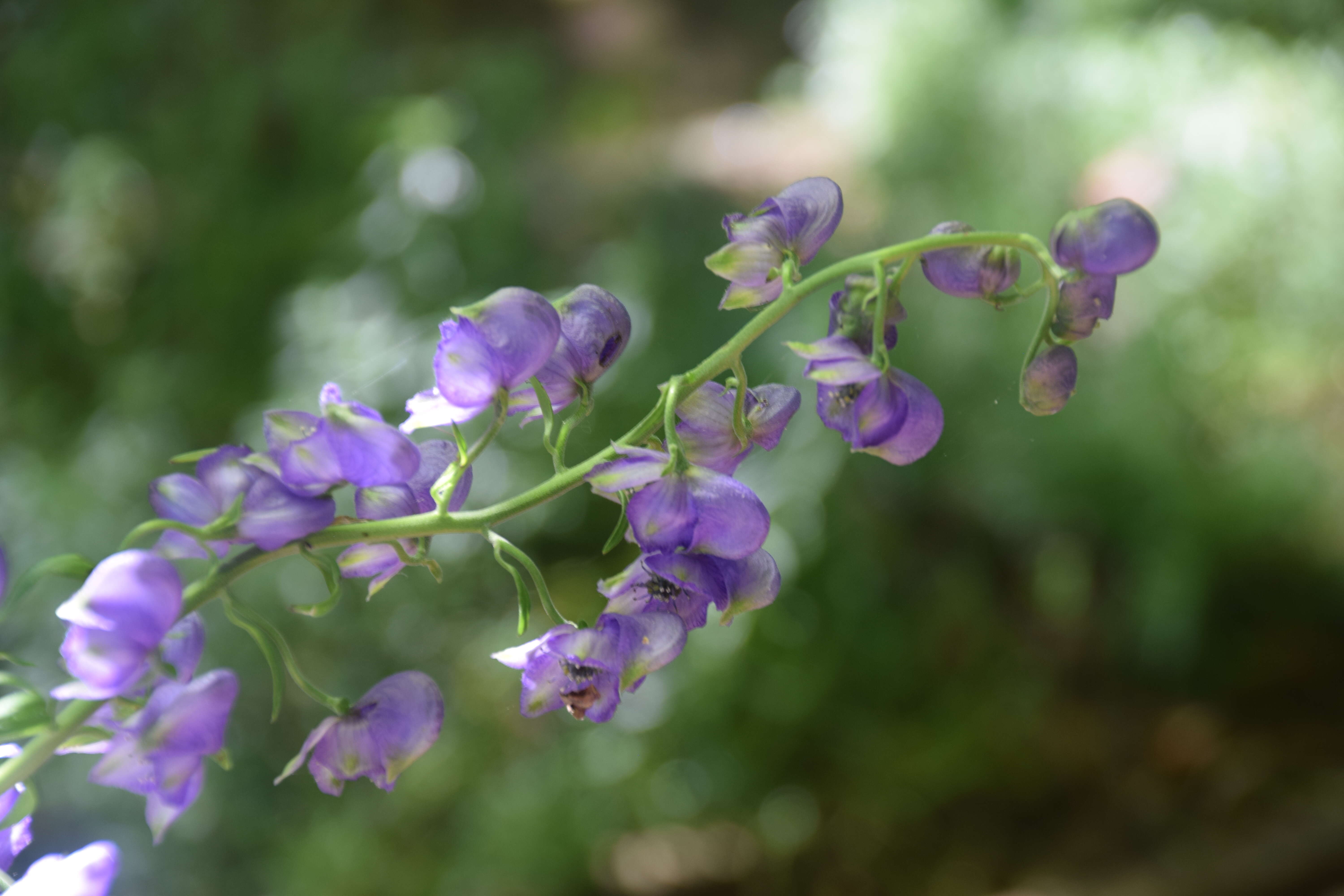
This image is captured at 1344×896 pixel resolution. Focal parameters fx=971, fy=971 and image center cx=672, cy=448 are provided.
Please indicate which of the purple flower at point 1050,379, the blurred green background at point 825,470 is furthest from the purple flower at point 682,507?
the blurred green background at point 825,470

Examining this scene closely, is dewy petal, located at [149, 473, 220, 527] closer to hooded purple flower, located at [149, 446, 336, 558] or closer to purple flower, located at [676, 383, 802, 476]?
hooded purple flower, located at [149, 446, 336, 558]

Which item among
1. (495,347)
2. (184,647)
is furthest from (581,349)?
(184,647)

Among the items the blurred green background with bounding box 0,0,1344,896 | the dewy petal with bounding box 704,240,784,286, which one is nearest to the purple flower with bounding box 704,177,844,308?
the dewy petal with bounding box 704,240,784,286

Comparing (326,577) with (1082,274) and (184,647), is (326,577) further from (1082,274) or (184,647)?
(1082,274)

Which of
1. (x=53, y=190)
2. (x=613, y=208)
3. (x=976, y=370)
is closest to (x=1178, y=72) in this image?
(x=976, y=370)

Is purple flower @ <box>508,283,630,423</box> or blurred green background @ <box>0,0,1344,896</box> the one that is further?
blurred green background @ <box>0,0,1344,896</box>

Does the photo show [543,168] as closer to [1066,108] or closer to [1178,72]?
[1066,108]

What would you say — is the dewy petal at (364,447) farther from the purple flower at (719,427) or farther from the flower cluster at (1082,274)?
the flower cluster at (1082,274)
